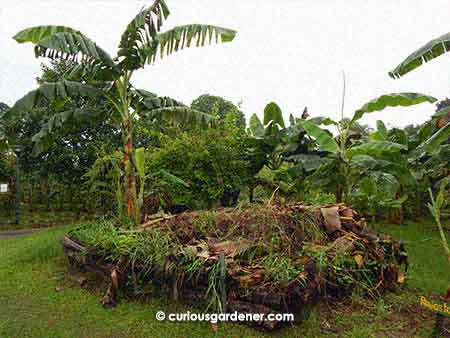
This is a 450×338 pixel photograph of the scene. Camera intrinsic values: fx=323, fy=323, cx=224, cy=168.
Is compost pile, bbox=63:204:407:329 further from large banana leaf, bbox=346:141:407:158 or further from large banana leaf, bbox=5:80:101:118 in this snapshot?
large banana leaf, bbox=5:80:101:118

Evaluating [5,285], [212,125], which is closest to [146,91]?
[212,125]

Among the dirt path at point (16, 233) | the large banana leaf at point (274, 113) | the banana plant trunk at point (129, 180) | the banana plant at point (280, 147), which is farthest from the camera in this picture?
the dirt path at point (16, 233)

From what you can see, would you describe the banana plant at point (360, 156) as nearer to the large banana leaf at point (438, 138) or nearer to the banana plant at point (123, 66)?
the large banana leaf at point (438, 138)

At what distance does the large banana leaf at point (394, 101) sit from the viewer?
4.91m

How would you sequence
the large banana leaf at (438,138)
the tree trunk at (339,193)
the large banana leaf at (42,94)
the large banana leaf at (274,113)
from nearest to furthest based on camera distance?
1. the large banana leaf at (438,138)
2. the large banana leaf at (42,94)
3. the tree trunk at (339,193)
4. the large banana leaf at (274,113)

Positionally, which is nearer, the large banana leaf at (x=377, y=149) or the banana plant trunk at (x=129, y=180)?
the large banana leaf at (x=377, y=149)

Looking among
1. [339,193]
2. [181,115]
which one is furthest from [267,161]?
[181,115]

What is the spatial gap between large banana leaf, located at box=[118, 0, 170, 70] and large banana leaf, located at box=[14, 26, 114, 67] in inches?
12.2

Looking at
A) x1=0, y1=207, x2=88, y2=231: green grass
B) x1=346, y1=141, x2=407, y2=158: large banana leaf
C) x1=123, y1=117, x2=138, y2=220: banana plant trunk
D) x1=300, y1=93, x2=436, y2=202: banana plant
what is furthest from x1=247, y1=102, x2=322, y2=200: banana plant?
x1=0, y1=207, x2=88, y2=231: green grass

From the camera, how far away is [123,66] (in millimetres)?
5098

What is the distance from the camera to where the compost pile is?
10.1 feet

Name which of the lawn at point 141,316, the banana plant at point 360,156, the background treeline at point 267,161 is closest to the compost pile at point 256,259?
the lawn at point 141,316

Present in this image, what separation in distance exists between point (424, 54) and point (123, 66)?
4.20 meters

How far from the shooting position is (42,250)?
567 centimetres
